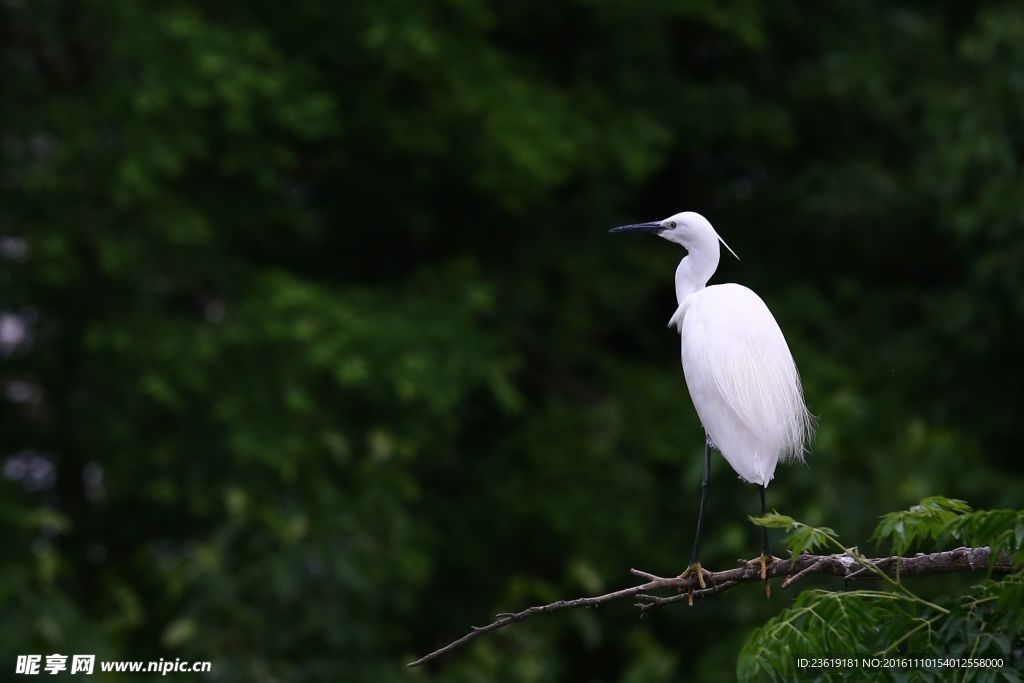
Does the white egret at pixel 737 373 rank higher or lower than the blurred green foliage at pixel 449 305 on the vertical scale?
higher

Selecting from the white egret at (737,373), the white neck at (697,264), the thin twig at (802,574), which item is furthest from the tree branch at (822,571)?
the white neck at (697,264)

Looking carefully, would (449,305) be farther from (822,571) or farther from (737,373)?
(822,571)

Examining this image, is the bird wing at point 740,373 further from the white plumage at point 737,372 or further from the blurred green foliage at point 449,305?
the blurred green foliage at point 449,305

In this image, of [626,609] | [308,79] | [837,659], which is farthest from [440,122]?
[837,659]

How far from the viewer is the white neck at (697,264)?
259 centimetres

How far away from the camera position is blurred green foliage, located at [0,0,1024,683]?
489 centimetres

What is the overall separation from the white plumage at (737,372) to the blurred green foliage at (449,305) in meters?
2.10

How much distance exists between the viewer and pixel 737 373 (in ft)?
8.21

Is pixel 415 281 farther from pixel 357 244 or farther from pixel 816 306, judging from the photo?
pixel 816 306

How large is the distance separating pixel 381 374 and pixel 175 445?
0.86m

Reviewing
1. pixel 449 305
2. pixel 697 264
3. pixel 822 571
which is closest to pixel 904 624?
pixel 822 571

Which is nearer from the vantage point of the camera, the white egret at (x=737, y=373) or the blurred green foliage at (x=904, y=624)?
the blurred green foliage at (x=904, y=624)

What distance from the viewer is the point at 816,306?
5551 millimetres

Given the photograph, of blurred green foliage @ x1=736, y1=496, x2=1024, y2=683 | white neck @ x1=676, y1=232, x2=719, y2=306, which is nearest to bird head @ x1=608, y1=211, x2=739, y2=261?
white neck @ x1=676, y1=232, x2=719, y2=306
